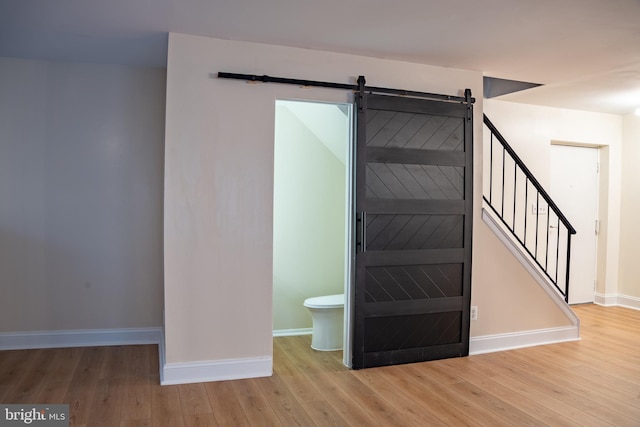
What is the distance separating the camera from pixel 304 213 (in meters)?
4.67

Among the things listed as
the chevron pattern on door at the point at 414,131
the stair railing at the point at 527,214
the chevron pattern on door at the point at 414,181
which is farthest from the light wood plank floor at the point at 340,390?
the chevron pattern on door at the point at 414,131

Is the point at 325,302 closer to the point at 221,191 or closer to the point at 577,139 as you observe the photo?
the point at 221,191

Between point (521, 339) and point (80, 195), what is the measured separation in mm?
3970

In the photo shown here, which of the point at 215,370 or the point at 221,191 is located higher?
the point at 221,191

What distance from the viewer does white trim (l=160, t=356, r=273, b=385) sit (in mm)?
3270

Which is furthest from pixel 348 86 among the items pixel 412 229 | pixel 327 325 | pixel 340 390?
pixel 340 390

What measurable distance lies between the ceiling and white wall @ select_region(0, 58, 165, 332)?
279 mm

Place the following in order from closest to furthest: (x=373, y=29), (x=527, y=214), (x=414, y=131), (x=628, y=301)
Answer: (x=373, y=29) < (x=414, y=131) < (x=527, y=214) < (x=628, y=301)

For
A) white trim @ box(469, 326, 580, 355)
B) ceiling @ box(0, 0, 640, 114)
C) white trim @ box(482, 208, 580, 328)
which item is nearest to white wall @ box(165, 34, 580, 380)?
ceiling @ box(0, 0, 640, 114)

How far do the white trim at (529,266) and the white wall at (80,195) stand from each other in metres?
2.86

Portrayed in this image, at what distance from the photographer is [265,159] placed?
11.4 ft

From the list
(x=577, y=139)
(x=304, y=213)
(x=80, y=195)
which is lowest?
(x=304, y=213)

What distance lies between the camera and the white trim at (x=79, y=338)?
13.0 feet

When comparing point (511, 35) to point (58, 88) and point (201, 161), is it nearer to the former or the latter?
point (201, 161)
